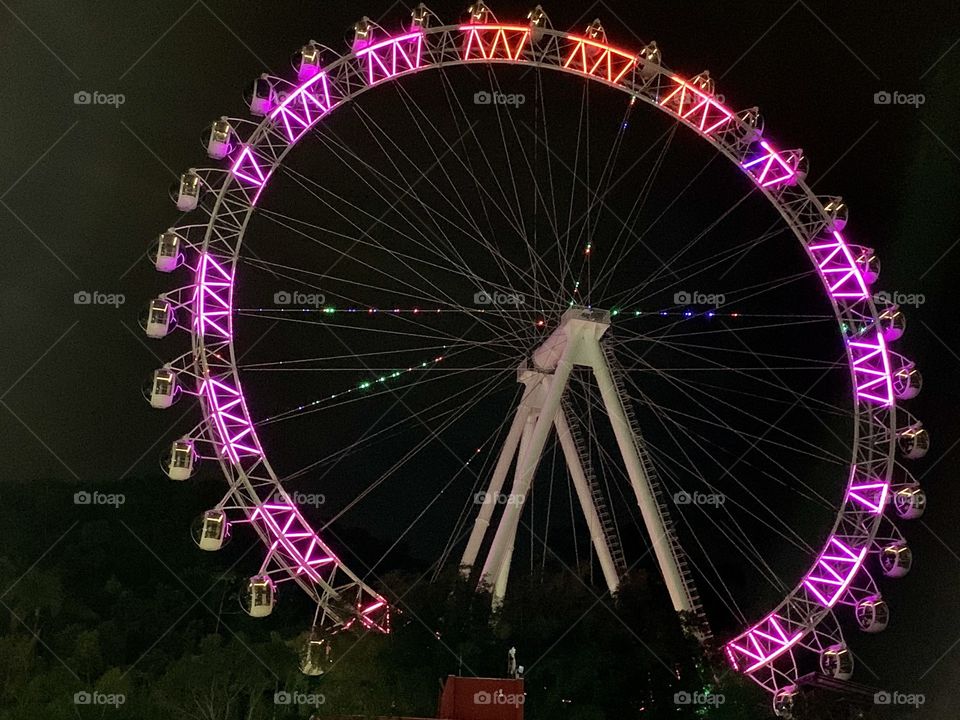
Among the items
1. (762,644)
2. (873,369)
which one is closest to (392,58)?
(873,369)

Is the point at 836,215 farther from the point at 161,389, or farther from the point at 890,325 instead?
the point at 161,389

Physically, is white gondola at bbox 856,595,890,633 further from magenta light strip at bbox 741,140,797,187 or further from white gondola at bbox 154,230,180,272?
white gondola at bbox 154,230,180,272

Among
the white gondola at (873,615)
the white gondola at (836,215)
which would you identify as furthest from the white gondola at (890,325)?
the white gondola at (873,615)

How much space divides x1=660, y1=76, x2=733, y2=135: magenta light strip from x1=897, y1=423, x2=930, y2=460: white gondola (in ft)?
22.2

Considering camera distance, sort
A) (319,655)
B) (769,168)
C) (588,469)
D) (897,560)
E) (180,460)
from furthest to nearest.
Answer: (769,168)
(588,469)
(897,560)
(319,655)
(180,460)

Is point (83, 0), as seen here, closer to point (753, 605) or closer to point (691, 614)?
point (691, 614)

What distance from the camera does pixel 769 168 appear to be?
70.1ft

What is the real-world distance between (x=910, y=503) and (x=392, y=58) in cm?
1241

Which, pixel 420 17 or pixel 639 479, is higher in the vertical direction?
pixel 420 17

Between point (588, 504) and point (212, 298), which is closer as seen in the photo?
point (212, 298)

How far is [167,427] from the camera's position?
1104 inches

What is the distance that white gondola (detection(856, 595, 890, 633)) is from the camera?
2002cm

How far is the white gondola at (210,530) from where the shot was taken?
55.8ft

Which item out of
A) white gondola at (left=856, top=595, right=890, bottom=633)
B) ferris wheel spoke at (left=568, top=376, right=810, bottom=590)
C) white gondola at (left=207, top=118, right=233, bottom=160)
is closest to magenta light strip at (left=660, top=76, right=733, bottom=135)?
ferris wheel spoke at (left=568, top=376, right=810, bottom=590)
